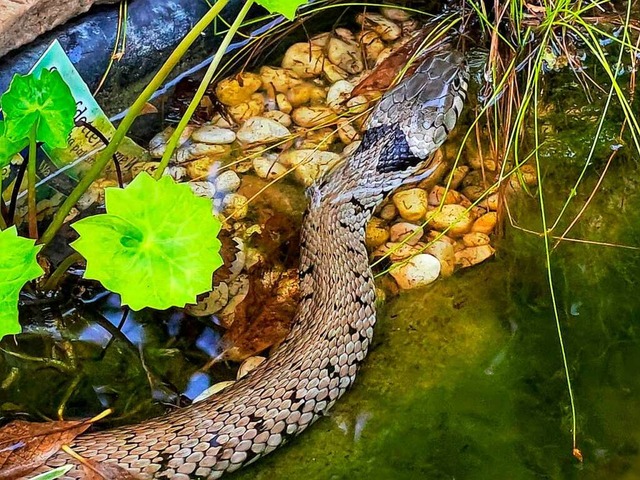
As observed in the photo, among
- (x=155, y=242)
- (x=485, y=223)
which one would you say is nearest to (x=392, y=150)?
(x=485, y=223)

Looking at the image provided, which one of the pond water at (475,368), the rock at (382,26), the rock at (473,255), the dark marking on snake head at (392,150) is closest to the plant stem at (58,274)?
the pond water at (475,368)

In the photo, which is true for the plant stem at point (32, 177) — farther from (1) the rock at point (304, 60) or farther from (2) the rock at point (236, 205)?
(1) the rock at point (304, 60)

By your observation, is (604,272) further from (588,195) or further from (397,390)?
(397,390)

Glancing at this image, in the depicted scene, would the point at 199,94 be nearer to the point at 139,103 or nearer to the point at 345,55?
the point at 139,103

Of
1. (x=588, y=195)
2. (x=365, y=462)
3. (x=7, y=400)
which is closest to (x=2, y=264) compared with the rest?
(x=7, y=400)

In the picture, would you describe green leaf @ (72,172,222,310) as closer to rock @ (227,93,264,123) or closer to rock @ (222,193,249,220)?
rock @ (222,193,249,220)

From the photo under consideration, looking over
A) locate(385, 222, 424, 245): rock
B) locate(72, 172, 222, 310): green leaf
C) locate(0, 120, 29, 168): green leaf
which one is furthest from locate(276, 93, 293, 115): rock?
locate(72, 172, 222, 310): green leaf
